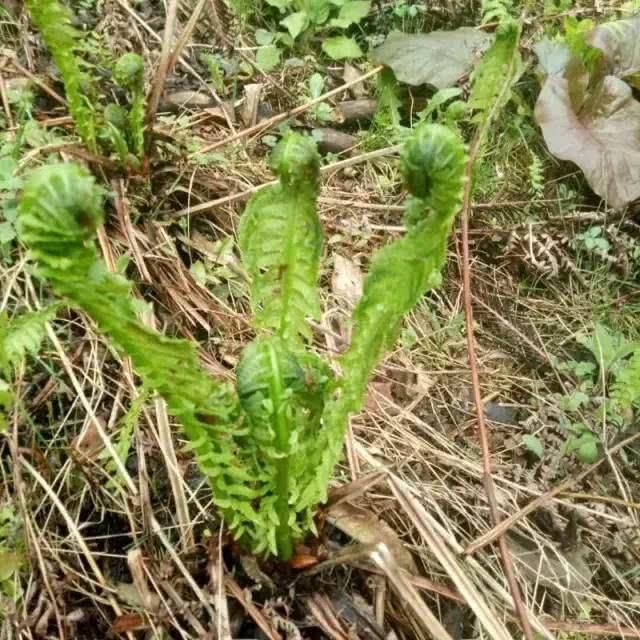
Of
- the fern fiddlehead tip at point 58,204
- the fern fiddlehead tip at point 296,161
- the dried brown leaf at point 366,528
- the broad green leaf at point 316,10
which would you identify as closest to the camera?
the fern fiddlehead tip at point 58,204

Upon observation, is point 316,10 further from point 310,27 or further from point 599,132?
point 599,132

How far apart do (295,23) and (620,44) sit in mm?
853

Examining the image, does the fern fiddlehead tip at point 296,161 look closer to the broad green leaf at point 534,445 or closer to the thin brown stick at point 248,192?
the thin brown stick at point 248,192

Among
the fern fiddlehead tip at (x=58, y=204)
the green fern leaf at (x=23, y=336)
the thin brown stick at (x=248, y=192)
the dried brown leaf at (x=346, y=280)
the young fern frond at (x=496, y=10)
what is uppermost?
the fern fiddlehead tip at (x=58, y=204)

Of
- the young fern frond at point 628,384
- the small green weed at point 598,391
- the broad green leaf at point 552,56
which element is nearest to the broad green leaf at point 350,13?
the broad green leaf at point 552,56

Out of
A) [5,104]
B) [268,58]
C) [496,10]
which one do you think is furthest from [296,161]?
[496,10]

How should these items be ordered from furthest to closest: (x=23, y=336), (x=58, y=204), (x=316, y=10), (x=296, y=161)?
(x=316, y=10), (x=23, y=336), (x=296, y=161), (x=58, y=204)

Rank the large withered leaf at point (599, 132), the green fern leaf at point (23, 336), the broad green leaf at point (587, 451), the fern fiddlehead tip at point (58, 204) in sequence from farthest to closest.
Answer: the large withered leaf at point (599, 132) < the broad green leaf at point (587, 451) < the green fern leaf at point (23, 336) < the fern fiddlehead tip at point (58, 204)

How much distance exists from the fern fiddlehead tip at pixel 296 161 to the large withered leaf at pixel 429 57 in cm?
117

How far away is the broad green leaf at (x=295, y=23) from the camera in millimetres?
2203

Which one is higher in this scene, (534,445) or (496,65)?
(496,65)

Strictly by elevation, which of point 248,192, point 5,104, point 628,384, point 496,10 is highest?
point 496,10

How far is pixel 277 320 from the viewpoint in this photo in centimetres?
120

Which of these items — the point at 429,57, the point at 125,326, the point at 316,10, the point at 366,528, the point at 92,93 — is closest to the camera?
the point at 125,326
